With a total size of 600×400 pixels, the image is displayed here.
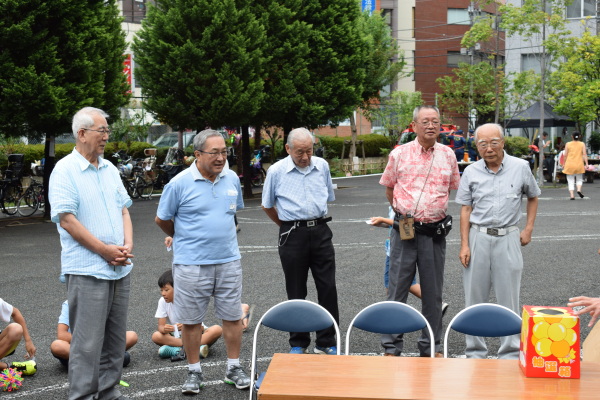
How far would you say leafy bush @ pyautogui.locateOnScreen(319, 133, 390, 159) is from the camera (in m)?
41.9

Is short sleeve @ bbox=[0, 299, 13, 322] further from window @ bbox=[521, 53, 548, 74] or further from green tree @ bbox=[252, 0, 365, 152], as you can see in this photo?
window @ bbox=[521, 53, 548, 74]

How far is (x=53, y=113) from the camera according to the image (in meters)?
17.5

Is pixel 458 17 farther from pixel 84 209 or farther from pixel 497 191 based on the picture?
pixel 84 209

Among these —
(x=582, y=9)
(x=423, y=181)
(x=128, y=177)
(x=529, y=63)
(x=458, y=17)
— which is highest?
(x=458, y=17)

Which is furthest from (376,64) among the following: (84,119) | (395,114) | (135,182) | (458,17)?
(84,119)

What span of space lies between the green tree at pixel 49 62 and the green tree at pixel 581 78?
18731 mm

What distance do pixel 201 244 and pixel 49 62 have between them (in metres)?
12.7

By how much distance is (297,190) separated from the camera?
7051mm

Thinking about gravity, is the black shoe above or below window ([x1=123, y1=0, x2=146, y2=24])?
below

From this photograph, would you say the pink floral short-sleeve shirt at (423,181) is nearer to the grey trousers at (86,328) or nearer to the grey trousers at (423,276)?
the grey trousers at (423,276)

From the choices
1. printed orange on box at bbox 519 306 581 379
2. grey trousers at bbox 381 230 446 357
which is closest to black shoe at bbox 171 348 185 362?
grey trousers at bbox 381 230 446 357

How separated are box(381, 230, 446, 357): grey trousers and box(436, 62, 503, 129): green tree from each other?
38042 mm

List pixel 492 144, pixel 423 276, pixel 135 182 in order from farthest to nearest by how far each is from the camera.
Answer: pixel 135 182, pixel 423 276, pixel 492 144

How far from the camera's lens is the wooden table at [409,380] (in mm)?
3797
